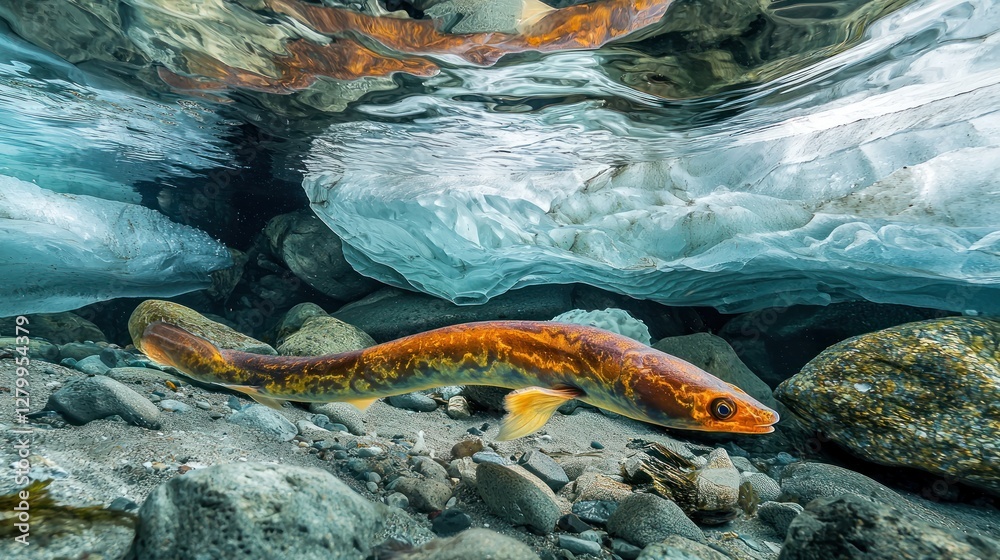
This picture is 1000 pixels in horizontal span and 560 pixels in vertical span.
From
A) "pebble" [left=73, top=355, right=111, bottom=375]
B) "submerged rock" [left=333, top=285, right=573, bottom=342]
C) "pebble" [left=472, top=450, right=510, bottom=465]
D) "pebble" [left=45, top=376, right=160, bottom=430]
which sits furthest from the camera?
"submerged rock" [left=333, top=285, right=573, bottom=342]

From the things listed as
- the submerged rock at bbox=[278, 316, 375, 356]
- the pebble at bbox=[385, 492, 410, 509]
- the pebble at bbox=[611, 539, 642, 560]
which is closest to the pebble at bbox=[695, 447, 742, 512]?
the pebble at bbox=[611, 539, 642, 560]

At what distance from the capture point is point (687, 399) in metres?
2.65

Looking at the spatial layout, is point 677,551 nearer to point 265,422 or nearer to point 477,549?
point 477,549

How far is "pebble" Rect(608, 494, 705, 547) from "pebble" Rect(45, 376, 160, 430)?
3.41m

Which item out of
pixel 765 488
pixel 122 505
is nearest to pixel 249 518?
pixel 122 505

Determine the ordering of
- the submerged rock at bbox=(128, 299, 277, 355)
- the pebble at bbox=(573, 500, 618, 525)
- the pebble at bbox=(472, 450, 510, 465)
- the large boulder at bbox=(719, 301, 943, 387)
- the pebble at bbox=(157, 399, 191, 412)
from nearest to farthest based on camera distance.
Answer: the pebble at bbox=(573, 500, 618, 525) → the pebble at bbox=(472, 450, 510, 465) → the pebble at bbox=(157, 399, 191, 412) → the submerged rock at bbox=(128, 299, 277, 355) → the large boulder at bbox=(719, 301, 943, 387)

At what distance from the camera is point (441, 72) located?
18.3 feet

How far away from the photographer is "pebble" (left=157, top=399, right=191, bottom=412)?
4227 millimetres

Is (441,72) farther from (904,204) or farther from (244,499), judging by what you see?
(904,204)

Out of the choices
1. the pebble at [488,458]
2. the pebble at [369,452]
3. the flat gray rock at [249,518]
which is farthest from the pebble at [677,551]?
the pebble at [369,452]

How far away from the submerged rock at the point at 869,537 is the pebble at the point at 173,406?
4.67 meters

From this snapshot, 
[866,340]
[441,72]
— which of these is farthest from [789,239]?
[441,72]

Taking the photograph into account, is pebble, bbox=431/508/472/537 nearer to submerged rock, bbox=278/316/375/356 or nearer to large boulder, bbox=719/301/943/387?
submerged rock, bbox=278/316/375/356

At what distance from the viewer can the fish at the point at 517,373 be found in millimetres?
2680
